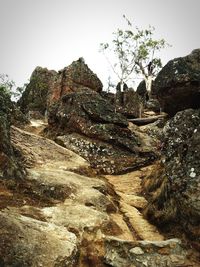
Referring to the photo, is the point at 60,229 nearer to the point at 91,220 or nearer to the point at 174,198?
the point at 91,220

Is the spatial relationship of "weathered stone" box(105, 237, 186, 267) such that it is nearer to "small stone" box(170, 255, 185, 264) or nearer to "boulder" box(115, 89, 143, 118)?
"small stone" box(170, 255, 185, 264)

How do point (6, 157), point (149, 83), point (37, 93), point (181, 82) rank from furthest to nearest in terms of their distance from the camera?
point (149, 83), point (37, 93), point (181, 82), point (6, 157)

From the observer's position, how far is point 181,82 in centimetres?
1380

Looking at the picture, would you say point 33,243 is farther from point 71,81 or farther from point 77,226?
point 71,81

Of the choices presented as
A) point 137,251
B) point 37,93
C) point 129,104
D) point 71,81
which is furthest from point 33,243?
point 37,93

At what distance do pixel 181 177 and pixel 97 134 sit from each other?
975 cm

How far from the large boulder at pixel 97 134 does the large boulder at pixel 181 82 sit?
14.2 ft

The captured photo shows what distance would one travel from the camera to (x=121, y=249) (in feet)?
25.6

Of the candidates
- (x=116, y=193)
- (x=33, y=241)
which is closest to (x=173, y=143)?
(x=116, y=193)

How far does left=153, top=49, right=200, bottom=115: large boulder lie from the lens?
45.3 ft

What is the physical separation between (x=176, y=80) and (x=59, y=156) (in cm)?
606

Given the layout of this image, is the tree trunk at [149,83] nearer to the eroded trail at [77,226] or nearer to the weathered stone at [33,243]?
the eroded trail at [77,226]

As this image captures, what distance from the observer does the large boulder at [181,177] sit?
8.71 metres

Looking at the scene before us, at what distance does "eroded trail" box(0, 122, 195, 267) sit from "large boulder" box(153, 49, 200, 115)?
452cm
